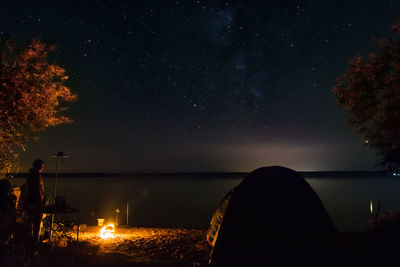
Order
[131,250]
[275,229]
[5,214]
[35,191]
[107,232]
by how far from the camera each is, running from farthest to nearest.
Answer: [107,232]
[131,250]
[35,191]
[275,229]
[5,214]

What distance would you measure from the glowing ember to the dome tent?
24.9ft

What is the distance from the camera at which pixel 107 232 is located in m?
13.8

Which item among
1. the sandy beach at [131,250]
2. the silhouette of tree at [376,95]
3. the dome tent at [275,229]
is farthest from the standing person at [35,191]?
the silhouette of tree at [376,95]

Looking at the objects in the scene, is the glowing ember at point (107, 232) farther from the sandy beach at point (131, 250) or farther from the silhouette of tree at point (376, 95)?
the silhouette of tree at point (376, 95)

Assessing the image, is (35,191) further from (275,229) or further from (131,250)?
(275,229)

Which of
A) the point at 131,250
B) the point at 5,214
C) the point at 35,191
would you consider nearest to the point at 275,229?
the point at 131,250

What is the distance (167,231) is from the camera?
15562 mm

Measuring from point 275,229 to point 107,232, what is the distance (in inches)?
365

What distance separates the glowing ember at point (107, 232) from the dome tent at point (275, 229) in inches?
299

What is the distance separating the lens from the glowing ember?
13.4 meters

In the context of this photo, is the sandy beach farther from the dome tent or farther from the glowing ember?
the dome tent

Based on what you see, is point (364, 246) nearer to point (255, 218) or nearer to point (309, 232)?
point (309, 232)

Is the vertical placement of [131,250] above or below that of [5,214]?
below

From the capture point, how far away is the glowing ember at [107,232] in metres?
13.4
